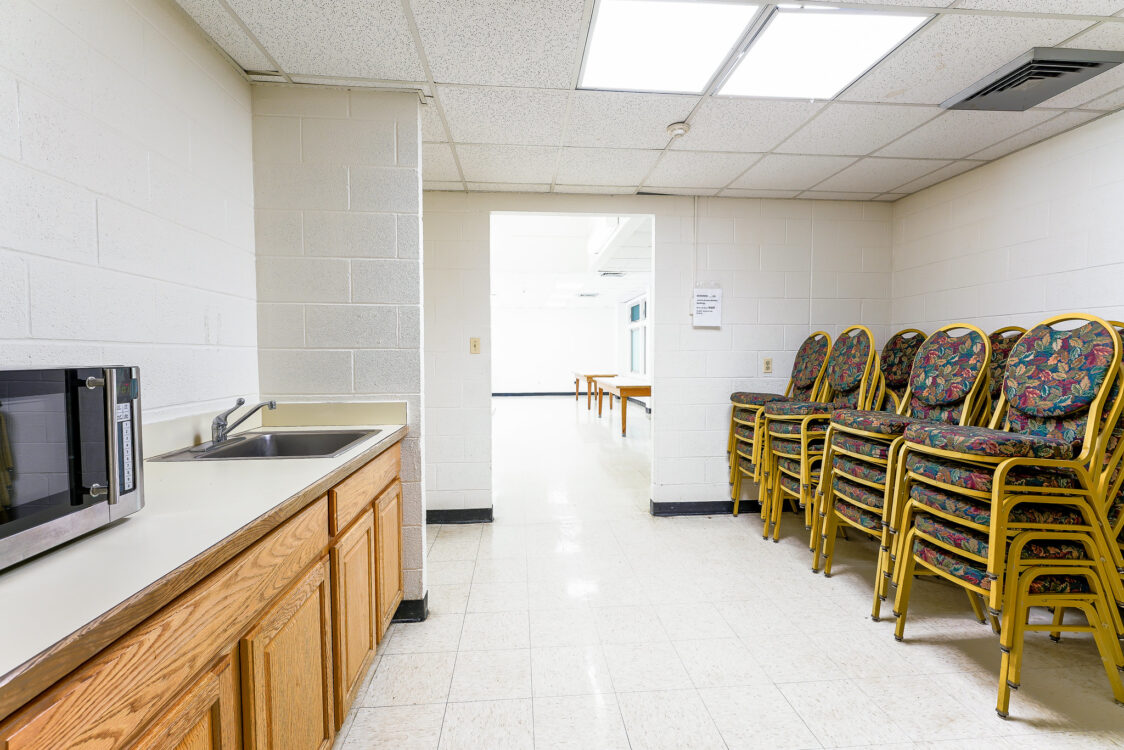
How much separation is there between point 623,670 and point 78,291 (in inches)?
78.1

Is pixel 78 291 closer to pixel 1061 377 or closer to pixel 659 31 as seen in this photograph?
pixel 659 31

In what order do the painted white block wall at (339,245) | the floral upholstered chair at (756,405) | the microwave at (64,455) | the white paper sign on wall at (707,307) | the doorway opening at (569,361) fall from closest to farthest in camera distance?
1. the microwave at (64,455)
2. the painted white block wall at (339,245)
3. the floral upholstered chair at (756,405)
4. the white paper sign on wall at (707,307)
5. the doorway opening at (569,361)

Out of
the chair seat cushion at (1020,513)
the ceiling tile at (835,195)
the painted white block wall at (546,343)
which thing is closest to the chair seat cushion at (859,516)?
the chair seat cushion at (1020,513)

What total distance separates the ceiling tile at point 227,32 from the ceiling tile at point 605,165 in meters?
1.38

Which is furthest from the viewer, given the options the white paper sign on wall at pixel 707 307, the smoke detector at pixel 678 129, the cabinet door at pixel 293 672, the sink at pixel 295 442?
the white paper sign on wall at pixel 707 307

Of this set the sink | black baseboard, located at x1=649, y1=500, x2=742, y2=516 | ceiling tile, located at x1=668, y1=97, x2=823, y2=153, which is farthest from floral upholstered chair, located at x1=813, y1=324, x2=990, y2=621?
the sink

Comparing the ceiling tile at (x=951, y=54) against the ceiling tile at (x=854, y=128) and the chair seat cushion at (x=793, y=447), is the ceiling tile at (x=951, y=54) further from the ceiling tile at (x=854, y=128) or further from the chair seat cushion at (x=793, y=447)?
the chair seat cushion at (x=793, y=447)

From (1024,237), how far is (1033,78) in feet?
3.24

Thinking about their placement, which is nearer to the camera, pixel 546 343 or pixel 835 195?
pixel 835 195

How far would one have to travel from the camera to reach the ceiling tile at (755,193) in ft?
10.2

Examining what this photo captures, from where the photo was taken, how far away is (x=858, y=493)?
2.13 meters

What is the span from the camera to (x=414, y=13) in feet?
4.88

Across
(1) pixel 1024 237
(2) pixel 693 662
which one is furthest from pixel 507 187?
(1) pixel 1024 237

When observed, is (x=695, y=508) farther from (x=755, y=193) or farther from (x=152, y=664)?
(x=152, y=664)
